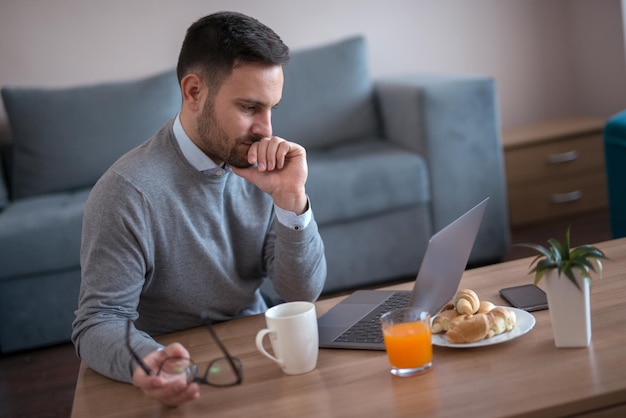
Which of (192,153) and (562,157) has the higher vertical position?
(192,153)

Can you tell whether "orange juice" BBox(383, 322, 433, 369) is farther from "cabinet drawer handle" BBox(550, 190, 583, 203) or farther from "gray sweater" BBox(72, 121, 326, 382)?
"cabinet drawer handle" BBox(550, 190, 583, 203)

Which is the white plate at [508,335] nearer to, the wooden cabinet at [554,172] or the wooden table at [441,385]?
the wooden table at [441,385]

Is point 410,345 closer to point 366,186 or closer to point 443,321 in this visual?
point 443,321

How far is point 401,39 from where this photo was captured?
396cm

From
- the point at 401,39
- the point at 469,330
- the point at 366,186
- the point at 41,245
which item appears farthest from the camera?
the point at 401,39

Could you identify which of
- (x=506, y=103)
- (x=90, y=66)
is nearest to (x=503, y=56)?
(x=506, y=103)

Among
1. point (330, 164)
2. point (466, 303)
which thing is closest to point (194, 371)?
point (466, 303)

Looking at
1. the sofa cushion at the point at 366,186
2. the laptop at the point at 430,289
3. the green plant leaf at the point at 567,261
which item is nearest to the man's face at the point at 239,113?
the laptop at the point at 430,289

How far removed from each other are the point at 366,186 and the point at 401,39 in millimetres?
1266

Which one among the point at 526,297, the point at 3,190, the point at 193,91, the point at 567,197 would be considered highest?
the point at 193,91

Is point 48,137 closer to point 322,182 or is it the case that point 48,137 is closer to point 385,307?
point 322,182

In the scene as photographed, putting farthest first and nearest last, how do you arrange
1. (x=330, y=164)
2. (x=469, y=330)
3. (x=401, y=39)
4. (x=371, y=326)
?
(x=401, y=39)
(x=330, y=164)
(x=371, y=326)
(x=469, y=330)

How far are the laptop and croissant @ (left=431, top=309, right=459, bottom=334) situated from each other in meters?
0.03

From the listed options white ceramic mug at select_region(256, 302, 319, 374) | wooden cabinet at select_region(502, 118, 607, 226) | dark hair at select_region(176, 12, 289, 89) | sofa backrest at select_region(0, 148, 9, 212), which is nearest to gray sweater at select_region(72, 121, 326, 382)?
dark hair at select_region(176, 12, 289, 89)
